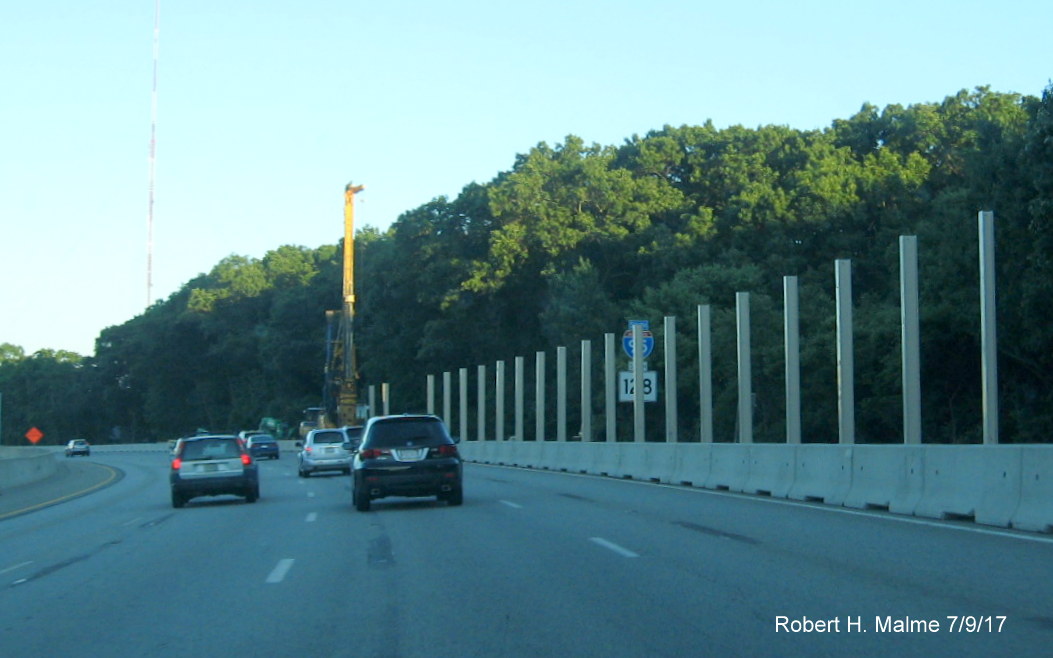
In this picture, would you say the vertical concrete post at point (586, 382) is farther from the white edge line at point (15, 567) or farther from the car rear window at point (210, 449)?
the white edge line at point (15, 567)

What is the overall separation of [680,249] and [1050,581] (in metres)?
60.3

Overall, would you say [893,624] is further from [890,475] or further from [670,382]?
[670,382]

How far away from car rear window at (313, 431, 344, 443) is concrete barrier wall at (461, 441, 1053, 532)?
13.5 metres

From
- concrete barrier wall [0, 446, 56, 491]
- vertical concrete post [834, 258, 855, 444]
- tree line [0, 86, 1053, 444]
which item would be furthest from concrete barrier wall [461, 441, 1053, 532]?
concrete barrier wall [0, 446, 56, 491]

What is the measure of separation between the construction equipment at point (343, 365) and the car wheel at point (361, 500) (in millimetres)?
58546

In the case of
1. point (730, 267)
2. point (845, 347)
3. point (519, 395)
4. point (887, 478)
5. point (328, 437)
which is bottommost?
point (887, 478)

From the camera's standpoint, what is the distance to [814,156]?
68688 millimetres

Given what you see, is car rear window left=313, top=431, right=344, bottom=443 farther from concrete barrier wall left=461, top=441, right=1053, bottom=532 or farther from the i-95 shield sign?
concrete barrier wall left=461, top=441, right=1053, bottom=532

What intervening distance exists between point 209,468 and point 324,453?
15.0 meters

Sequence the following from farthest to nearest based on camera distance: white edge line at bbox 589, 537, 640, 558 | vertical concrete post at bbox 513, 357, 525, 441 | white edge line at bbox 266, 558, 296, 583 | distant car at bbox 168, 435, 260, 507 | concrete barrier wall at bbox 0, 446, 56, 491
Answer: vertical concrete post at bbox 513, 357, 525, 441 < concrete barrier wall at bbox 0, 446, 56, 491 < distant car at bbox 168, 435, 260, 507 < white edge line at bbox 589, 537, 640, 558 < white edge line at bbox 266, 558, 296, 583

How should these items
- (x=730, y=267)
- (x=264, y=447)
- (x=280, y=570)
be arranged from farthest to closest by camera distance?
1. (x=264, y=447)
2. (x=730, y=267)
3. (x=280, y=570)

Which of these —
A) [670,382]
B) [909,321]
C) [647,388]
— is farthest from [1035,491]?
[670,382]

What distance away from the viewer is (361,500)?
21.7m

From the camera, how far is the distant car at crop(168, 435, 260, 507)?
2541 cm
